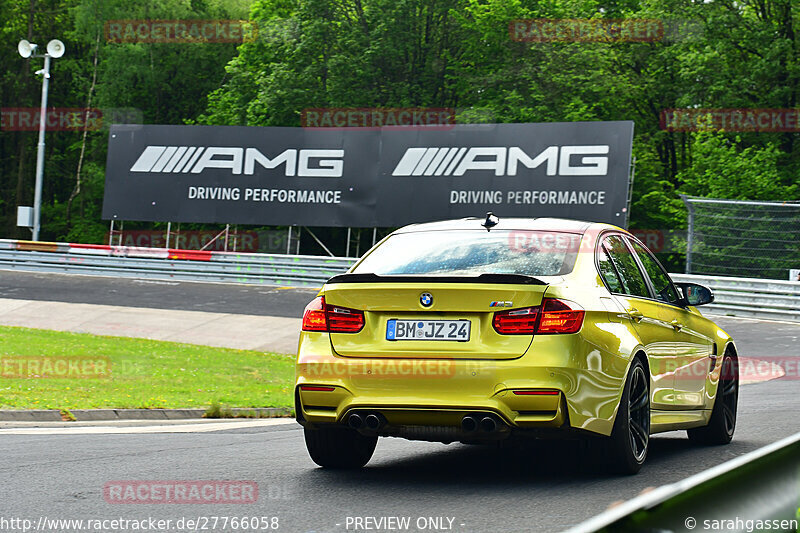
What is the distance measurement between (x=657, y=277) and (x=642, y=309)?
1.03 meters

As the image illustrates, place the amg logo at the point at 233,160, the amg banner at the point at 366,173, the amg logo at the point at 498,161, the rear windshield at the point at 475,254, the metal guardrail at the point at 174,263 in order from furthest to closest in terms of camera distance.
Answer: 1. the amg logo at the point at 233,160
2. the metal guardrail at the point at 174,263
3. the amg banner at the point at 366,173
4. the amg logo at the point at 498,161
5. the rear windshield at the point at 475,254

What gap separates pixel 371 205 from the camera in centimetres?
3419

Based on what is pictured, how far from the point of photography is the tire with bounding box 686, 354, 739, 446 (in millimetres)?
8391

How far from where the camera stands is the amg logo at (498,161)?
3094 centimetres

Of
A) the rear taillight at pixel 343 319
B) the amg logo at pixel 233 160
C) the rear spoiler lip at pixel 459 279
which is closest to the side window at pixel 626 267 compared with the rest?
the rear spoiler lip at pixel 459 279

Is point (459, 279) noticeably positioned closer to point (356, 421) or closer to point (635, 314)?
point (356, 421)

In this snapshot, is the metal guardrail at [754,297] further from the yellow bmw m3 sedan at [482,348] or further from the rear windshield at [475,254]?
the rear windshield at [475,254]

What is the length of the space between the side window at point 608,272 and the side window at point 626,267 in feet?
0.23

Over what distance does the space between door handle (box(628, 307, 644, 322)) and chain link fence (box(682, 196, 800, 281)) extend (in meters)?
19.3

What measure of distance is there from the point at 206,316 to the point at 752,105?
86.4 ft

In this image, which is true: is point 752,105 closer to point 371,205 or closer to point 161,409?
point 371,205

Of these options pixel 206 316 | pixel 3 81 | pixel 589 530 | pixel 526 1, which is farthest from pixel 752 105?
pixel 589 530

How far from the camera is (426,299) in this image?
616 centimetres

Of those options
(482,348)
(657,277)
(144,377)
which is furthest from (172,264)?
(482,348)
